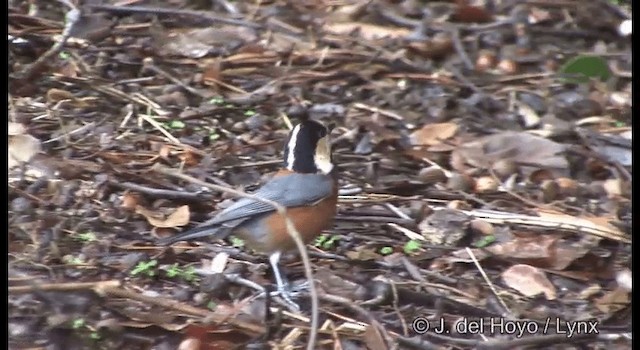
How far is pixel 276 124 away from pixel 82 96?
30cm

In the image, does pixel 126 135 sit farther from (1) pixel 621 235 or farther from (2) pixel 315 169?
(1) pixel 621 235

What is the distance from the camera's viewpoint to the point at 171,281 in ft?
4.40

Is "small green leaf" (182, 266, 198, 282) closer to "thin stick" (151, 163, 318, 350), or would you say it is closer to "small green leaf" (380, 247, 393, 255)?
"thin stick" (151, 163, 318, 350)

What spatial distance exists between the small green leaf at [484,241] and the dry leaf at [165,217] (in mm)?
451

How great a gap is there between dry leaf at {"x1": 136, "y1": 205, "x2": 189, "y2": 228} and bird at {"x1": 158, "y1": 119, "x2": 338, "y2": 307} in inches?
0.8

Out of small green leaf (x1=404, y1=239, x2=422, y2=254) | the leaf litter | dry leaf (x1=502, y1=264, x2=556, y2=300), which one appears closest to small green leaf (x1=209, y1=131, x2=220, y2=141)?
the leaf litter

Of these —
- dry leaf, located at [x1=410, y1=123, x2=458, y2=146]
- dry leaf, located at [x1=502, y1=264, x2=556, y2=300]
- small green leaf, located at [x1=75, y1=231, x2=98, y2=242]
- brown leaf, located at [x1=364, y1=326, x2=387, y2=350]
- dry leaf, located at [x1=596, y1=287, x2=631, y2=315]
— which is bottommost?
brown leaf, located at [x1=364, y1=326, x2=387, y2=350]

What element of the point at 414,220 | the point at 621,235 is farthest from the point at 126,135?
the point at 621,235

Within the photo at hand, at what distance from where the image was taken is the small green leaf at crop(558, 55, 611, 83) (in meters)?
1.90

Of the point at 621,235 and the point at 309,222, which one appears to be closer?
the point at 309,222

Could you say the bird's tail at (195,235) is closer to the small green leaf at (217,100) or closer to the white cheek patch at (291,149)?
the white cheek patch at (291,149)

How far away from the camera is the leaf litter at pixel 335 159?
4.36ft

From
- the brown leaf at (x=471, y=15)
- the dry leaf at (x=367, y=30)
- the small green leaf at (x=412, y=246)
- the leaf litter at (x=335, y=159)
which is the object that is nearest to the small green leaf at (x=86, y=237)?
the leaf litter at (x=335, y=159)

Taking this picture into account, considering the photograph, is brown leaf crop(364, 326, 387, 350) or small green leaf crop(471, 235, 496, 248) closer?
brown leaf crop(364, 326, 387, 350)
